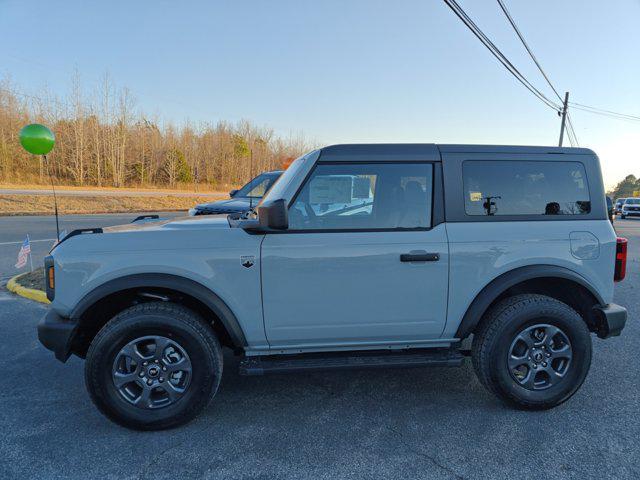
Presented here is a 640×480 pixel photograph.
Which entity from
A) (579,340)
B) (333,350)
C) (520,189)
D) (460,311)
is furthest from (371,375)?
(520,189)

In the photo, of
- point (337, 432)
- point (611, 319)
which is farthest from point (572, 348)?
point (337, 432)

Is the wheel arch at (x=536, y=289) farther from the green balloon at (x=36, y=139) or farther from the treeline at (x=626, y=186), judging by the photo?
the treeline at (x=626, y=186)

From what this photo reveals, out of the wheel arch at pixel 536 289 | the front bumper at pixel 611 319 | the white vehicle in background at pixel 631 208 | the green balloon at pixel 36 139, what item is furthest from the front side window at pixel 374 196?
the white vehicle in background at pixel 631 208

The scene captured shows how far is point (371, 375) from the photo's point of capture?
362 cm

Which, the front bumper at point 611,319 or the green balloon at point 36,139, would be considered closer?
the front bumper at point 611,319

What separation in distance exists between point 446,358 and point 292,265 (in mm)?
1328

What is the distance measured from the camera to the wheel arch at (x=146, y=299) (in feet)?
8.91

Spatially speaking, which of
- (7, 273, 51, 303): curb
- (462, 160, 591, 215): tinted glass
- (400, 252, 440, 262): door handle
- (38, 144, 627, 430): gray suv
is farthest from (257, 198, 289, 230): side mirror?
(7, 273, 51, 303): curb

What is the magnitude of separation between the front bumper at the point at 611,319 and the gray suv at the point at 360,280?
2cm

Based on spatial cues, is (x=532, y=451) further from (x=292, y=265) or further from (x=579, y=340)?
(x=292, y=265)

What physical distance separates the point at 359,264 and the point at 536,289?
158cm

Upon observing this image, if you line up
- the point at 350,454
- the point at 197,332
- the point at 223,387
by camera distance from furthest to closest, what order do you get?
the point at 223,387
the point at 197,332
the point at 350,454

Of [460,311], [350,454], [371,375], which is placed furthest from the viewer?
[371,375]

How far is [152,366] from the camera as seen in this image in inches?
109
